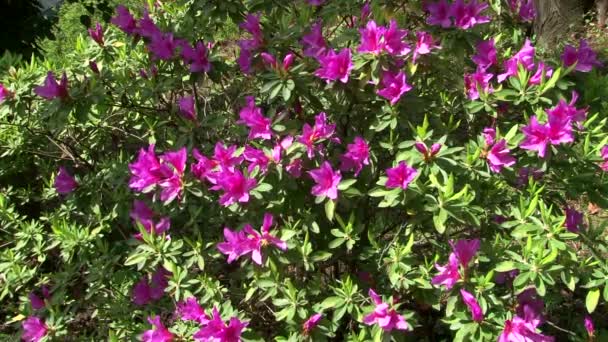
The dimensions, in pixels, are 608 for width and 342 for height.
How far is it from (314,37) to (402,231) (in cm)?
70

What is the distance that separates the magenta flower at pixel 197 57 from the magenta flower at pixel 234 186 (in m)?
0.49

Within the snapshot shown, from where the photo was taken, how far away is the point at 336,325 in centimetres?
213

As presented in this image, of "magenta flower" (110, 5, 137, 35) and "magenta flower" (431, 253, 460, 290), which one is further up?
"magenta flower" (110, 5, 137, 35)

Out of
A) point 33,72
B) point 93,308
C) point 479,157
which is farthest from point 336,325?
point 33,72

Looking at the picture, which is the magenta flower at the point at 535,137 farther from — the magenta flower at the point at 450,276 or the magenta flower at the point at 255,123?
the magenta flower at the point at 255,123

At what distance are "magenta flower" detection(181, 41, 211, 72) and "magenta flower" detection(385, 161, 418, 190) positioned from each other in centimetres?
78

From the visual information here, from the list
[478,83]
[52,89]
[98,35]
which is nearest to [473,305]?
[478,83]

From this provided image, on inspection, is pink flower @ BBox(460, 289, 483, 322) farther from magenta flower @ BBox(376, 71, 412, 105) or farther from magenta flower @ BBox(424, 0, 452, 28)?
magenta flower @ BBox(424, 0, 452, 28)

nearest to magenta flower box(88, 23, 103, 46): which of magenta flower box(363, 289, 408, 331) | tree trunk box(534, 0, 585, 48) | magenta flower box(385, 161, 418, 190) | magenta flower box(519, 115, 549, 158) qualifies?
magenta flower box(385, 161, 418, 190)

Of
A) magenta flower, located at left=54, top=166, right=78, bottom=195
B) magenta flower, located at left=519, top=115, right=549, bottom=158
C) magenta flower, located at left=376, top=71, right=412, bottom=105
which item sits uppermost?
magenta flower, located at left=376, top=71, right=412, bottom=105

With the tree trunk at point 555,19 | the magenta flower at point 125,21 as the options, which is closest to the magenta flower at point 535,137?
the magenta flower at point 125,21

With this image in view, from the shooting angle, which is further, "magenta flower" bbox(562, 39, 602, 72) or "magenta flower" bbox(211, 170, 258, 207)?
"magenta flower" bbox(562, 39, 602, 72)

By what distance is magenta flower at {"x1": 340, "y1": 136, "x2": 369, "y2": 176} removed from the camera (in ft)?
6.59

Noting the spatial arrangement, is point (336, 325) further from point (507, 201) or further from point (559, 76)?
point (559, 76)
